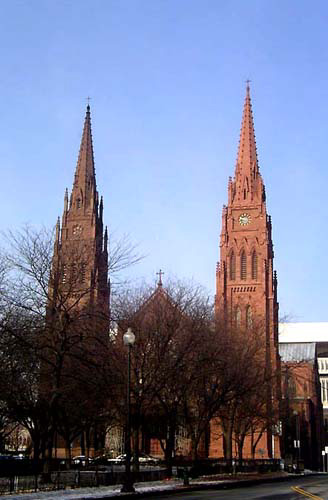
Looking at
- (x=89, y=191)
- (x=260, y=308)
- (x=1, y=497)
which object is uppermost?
(x=89, y=191)

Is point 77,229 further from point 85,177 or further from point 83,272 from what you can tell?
point 83,272

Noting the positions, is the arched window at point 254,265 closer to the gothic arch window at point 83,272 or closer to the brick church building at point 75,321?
the brick church building at point 75,321

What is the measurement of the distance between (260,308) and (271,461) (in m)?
24.7

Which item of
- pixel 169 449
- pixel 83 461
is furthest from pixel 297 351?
pixel 169 449

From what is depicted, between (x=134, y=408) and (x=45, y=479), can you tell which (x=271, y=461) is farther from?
(x=45, y=479)

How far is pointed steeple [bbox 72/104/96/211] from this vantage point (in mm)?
97375

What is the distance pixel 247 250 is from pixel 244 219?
4.99m

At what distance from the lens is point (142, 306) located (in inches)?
1677

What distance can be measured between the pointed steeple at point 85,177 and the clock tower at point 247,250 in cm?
1838

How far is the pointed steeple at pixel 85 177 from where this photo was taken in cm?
9738

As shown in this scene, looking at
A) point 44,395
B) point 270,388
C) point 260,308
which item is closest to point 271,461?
point 270,388

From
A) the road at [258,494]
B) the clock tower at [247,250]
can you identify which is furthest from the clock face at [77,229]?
the road at [258,494]

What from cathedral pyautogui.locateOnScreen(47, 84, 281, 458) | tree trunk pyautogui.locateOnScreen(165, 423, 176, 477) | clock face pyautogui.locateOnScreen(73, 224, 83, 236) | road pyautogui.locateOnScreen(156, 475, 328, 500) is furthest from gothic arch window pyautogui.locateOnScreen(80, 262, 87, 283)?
clock face pyautogui.locateOnScreen(73, 224, 83, 236)

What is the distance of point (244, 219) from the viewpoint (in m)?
97.8
